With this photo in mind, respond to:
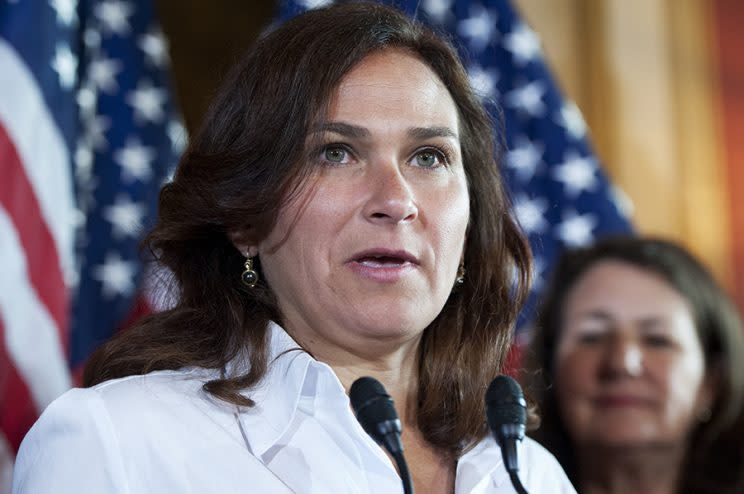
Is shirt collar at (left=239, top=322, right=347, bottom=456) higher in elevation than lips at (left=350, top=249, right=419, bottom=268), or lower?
lower

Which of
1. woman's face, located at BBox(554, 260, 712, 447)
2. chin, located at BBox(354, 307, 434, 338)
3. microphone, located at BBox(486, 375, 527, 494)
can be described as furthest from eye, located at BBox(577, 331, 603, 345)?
microphone, located at BBox(486, 375, 527, 494)

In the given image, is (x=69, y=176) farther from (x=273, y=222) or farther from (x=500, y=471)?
(x=500, y=471)

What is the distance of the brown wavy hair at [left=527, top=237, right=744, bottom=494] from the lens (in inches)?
139

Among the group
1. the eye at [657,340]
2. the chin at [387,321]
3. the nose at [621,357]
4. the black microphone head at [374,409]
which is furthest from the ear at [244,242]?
the eye at [657,340]

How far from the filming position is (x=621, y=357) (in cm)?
337

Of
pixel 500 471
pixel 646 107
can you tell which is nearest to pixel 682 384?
pixel 646 107

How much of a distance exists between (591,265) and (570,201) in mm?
433

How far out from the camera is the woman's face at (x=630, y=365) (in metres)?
3.38

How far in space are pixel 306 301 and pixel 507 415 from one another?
0.44 metres

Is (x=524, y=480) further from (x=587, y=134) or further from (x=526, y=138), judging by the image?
(x=587, y=134)

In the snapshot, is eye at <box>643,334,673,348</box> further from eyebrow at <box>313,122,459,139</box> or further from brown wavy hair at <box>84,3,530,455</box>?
eyebrow at <box>313,122,459,139</box>

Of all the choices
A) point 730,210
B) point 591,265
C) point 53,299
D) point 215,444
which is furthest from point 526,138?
point 215,444

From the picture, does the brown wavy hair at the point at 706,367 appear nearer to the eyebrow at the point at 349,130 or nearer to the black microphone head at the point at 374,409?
the eyebrow at the point at 349,130

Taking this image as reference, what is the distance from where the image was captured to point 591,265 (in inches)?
144
